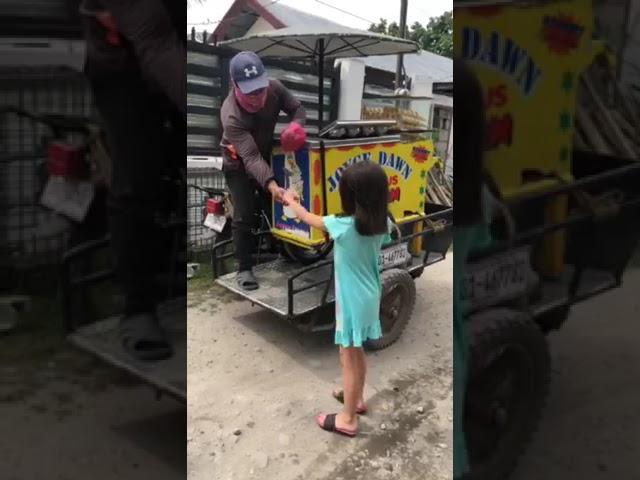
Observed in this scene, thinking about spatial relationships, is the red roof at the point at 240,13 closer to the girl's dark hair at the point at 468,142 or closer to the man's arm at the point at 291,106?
the man's arm at the point at 291,106

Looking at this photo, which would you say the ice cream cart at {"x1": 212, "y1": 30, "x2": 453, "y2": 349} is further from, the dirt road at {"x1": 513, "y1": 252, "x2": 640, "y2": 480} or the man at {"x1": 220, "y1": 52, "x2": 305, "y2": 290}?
the dirt road at {"x1": 513, "y1": 252, "x2": 640, "y2": 480}

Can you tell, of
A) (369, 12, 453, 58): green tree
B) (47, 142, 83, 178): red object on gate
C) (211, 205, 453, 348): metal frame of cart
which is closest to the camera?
(47, 142, 83, 178): red object on gate

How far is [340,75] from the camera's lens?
1.52 metres

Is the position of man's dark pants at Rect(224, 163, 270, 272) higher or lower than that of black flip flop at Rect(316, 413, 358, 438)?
higher

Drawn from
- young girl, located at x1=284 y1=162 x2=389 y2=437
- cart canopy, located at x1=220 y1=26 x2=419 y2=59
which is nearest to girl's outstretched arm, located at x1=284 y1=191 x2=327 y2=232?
young girl, located at x1=284 y1=162 x2=389 y2=437

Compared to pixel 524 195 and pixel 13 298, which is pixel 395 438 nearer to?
pixel 524 195

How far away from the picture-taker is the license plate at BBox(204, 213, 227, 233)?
168 centimetres

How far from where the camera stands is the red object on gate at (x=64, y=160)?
58cm

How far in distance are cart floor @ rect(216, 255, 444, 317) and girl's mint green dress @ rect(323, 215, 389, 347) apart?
17 centimetres

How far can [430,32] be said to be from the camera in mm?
1440

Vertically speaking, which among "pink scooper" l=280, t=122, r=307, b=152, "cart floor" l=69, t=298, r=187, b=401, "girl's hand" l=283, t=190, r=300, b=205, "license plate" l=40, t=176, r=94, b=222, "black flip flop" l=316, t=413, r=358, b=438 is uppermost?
"pink scooper" l=280, t=122, r=307, b=152

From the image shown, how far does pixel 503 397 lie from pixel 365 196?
2.94ft

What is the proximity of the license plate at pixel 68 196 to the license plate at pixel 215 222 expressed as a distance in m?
1.03

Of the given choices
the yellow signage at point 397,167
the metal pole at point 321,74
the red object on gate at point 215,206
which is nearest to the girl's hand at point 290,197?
the yellow signage at point 397,167
